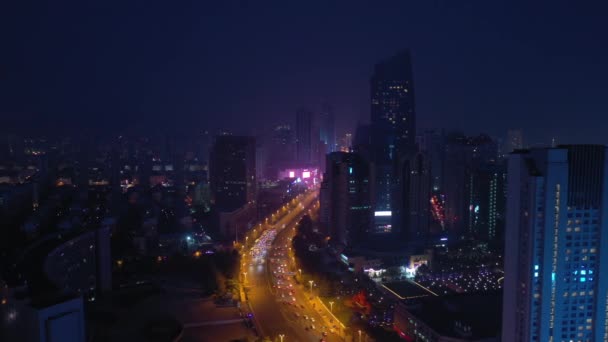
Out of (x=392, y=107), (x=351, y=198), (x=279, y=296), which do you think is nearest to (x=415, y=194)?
(x=351, y=198)

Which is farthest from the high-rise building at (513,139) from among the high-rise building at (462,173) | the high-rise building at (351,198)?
the high-rise building at (351,198)

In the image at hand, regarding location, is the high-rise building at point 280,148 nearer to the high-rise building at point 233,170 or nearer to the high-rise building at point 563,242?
the high-rise building at point 233,170

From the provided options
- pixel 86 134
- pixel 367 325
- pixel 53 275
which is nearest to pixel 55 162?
pixel 86 134

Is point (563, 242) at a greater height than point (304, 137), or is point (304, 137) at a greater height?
point (304, 137)

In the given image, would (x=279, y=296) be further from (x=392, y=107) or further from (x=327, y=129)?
(x=327, y=129)

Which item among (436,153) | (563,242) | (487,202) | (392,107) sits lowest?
(487,202)

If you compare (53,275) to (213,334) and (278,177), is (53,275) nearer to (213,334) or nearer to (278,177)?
(213,334)
